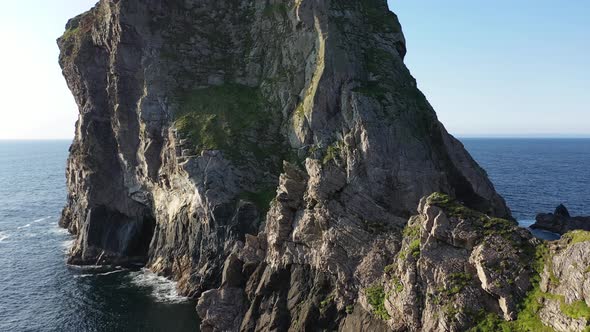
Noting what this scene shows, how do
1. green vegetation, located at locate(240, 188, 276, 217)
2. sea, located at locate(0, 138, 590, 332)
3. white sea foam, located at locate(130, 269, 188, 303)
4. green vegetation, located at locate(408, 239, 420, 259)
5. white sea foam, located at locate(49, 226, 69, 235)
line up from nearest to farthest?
green vegetation, located at locate(408, 239, 420, 259) < sea, located at locate(0, 138, 590, 332) < white sea foam, located at locate(130, 269, 188, 303) < green vegetation, located at locate(240, 188, 276, 217) < white sea foam, located at locate(49, 226, 69, 235)

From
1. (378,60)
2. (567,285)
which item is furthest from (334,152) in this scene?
(567,285)

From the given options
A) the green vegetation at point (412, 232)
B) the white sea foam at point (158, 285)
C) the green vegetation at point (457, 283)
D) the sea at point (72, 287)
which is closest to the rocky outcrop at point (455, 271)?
the green vegetation at point (457, 283)

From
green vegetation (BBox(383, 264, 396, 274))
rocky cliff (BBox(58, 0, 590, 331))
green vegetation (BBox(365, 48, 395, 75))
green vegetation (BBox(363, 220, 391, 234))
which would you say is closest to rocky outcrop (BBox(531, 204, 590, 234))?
rocky cliff (BBox(58, 0, 590, 331))

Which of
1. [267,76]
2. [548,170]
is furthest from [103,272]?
[548,170]

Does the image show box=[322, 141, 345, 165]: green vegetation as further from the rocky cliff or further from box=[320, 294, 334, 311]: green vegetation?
box=[320, 294, 334, 311]: green vegetation

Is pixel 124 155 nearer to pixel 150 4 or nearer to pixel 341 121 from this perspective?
pixel 150 4
